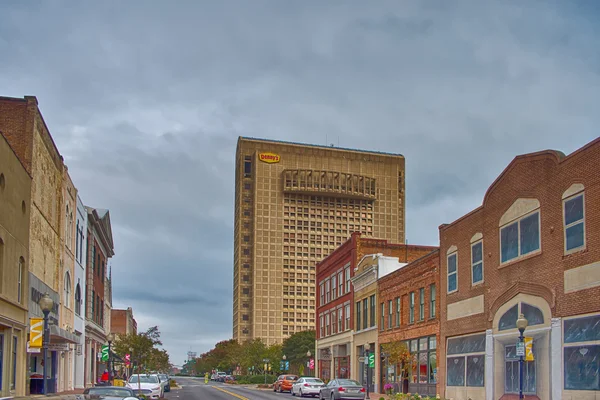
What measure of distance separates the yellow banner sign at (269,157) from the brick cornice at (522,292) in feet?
415

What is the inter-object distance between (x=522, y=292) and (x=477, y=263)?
18.3 ft

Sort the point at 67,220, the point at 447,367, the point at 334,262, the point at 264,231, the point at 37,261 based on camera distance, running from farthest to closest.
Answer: the point at 264,231, the point at 334,262, the point at 67,220, the point at 447,367, the point at 37,261

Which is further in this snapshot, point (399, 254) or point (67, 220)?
point (399, 254)

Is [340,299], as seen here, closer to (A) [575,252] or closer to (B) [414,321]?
(B) [414,321]

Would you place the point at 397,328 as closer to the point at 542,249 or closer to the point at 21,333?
the point at 542,249

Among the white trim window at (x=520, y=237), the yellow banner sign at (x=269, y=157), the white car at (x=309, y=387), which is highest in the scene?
the yellow banner sign at (x=269, y=157)

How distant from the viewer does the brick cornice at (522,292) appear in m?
30.2

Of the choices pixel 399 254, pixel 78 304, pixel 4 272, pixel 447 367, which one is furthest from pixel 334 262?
pixel 4 272

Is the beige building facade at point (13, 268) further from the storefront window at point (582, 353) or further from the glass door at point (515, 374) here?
the storefront window at point (582, 353)

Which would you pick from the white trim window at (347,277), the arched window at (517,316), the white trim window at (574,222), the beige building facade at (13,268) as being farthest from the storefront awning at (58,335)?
the white trim window at (347,277)

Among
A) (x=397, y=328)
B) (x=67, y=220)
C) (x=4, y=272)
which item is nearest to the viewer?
(x=4, y=272)

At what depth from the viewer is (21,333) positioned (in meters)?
32.4

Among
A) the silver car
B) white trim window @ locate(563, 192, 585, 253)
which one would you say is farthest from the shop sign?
white trim window @ locate(563, 192, 585, 253)

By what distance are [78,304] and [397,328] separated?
73.1 ft
